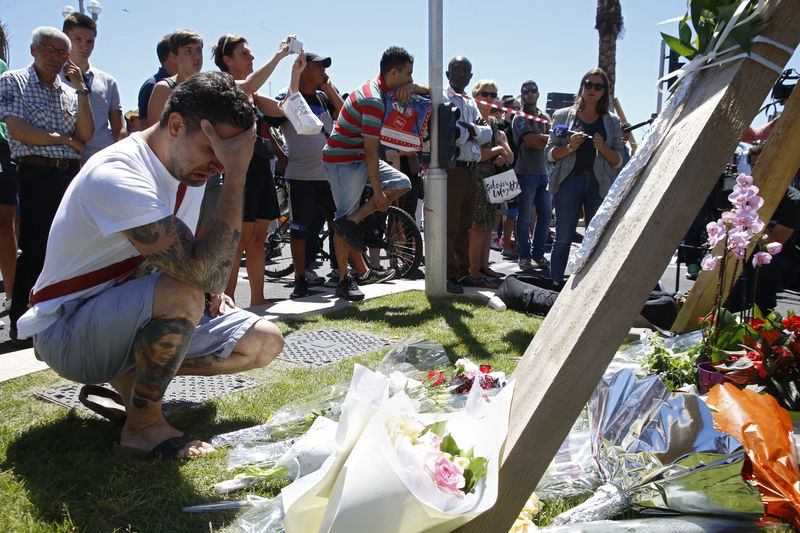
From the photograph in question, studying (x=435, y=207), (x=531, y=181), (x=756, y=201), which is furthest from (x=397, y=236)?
(x=756, y=201)

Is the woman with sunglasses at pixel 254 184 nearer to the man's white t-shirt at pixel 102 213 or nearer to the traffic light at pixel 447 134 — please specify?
the traffic light at pixel 447 134

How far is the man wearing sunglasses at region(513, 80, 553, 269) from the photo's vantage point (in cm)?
740

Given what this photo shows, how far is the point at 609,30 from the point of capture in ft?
51.6

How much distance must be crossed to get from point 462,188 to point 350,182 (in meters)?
1.31

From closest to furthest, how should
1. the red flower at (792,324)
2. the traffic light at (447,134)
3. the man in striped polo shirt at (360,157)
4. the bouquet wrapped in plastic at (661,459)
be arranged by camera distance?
the bouquet wrapped in plastic at (661,459) < the red flower at (792,324) < the man in striped polo shirt at (360,157) < the traffic light at (447,134)

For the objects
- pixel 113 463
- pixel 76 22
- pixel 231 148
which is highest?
pixel 76 22

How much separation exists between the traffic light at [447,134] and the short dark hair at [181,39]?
206 centimetres

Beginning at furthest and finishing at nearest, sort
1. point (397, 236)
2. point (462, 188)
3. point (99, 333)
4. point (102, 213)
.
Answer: point (397, 236) → point (462, 188) → point (99, 333) → point (102, 213)

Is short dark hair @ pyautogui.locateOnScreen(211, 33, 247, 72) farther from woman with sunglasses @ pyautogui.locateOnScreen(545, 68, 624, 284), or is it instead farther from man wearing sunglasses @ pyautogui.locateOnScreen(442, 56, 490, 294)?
woman with sunglasses @ pyautogui.locateOnScreen(545, 68, 624, 284)

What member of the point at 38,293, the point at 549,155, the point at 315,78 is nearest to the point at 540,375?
the point at 38,293

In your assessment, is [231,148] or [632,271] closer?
[632,271]

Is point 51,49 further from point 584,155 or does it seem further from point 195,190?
point 584,155

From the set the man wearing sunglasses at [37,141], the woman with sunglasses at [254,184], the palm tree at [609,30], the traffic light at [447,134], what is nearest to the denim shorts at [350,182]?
the traffic light at [447,134]

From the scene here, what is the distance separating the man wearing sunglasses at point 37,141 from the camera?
3871 millimetres
